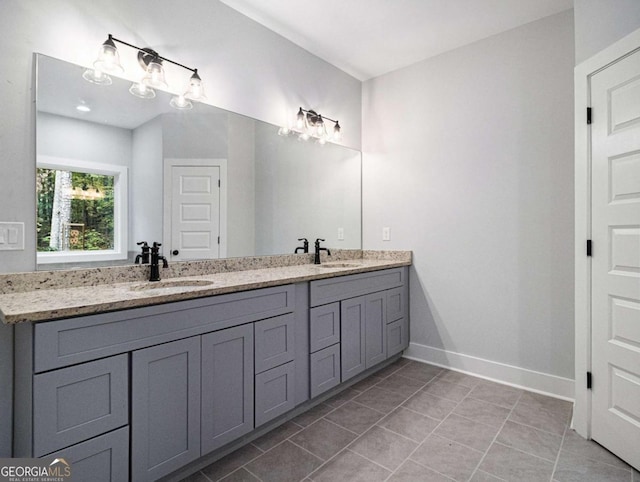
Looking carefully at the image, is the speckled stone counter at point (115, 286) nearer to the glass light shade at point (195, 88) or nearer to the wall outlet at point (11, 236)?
the wall outlet at point (11, 236)

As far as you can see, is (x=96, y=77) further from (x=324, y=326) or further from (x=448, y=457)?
(x=448, y=457)

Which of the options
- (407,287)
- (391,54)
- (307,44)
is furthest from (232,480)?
(391,54)

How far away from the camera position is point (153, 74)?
182cm

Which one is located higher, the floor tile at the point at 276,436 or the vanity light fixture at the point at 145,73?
the vanity light fixture at the point at 145,73

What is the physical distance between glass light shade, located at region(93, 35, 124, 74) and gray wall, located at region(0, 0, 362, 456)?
0.23 ft

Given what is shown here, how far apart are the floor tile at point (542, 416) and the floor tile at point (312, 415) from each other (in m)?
1.10

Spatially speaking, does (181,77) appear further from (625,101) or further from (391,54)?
(625,101)

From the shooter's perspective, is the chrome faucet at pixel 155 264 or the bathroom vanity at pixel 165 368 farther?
the chrome faucet at pixel 155 264

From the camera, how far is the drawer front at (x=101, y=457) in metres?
1.16

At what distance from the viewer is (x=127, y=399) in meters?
1.28

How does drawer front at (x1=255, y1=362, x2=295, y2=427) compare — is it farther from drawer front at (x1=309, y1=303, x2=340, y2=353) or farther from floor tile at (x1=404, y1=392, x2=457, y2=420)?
floor tile at (x1=404, y1=392, x2=457, y2=420)

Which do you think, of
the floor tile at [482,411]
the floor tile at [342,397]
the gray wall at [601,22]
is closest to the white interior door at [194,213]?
the floor tile at [342,397]

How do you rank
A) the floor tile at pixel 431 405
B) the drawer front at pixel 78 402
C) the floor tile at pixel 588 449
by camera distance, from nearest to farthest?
the drawer front at pixel 78 402
the floor tile at pixel 588 449
the floor tile at pixel 431 405

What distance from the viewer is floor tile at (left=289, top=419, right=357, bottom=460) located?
173 centimetres
